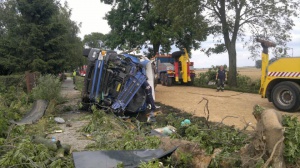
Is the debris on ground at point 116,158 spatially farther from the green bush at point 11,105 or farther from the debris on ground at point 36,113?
the debris on ground at point 36,113

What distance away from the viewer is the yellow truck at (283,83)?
988 cm

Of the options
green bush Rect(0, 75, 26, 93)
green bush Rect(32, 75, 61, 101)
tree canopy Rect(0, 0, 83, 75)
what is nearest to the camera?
green bush Rect(32, 75, 61, 101)

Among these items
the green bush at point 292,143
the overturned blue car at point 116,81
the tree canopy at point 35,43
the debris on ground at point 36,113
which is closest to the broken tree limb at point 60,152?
the green bush at point 292,143

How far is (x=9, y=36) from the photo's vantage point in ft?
71.6

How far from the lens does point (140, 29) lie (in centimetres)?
3241

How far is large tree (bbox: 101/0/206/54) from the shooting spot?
31266 millimetres

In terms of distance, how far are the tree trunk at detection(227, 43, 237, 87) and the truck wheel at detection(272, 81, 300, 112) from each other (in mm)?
10069

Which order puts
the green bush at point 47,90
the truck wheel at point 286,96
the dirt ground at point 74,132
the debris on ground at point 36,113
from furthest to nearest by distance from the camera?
the green bush at point 47,90 < the truck wheel at point 286,96 < the debris on ground at point 36,113 < the dirt ground at point 74,132

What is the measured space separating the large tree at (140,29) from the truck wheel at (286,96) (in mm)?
20946

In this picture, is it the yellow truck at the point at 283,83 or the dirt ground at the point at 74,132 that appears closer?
the dirt ground at the point at 74,132

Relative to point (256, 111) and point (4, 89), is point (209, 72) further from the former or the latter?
point (256, 111)

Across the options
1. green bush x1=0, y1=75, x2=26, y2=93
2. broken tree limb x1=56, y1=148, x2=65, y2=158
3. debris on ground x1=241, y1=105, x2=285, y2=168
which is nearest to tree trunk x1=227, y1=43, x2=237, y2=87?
green bush x1=0, y1=75, x2=26, y2=93

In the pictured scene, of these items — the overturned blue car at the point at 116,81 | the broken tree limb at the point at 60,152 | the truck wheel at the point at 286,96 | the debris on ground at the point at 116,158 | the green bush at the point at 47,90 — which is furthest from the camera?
the green bush at the point at 47,90

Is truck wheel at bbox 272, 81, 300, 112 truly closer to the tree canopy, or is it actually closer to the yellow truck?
the yellow truck
